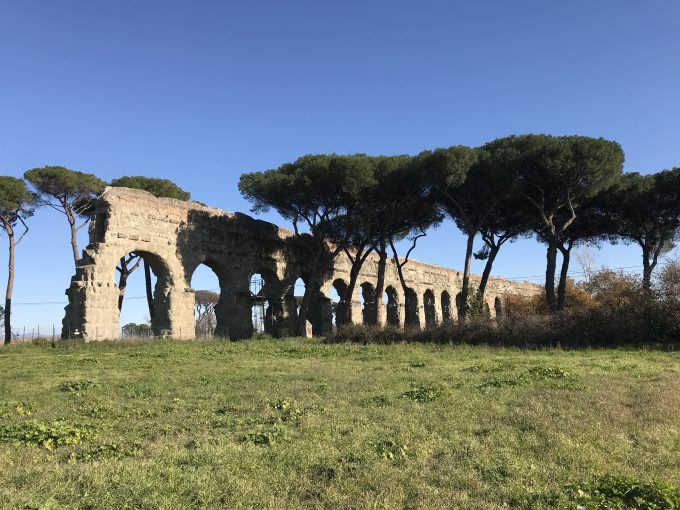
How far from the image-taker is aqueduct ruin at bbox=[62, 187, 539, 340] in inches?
651

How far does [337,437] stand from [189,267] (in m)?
16.5

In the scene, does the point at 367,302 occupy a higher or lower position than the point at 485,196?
lower

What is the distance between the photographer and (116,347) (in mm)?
15000

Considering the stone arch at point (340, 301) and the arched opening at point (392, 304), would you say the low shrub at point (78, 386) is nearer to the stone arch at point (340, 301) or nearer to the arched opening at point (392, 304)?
the stone arch at point (340, 301)

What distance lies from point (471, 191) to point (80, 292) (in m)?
15.0

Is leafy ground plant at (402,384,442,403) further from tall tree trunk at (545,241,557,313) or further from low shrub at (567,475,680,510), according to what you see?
tall tree trunk at (545,241,557,313)

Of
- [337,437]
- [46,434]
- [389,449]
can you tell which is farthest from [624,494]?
[46,434]

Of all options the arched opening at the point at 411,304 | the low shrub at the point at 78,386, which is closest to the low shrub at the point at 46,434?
the low shrub at the point at 78,386

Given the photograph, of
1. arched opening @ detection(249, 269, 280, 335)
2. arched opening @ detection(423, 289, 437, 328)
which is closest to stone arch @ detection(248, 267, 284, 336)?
arched opening @ detection(249, 269, 280, 335)

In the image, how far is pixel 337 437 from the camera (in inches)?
176

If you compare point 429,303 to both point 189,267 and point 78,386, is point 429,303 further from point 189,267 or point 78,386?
point 78,386

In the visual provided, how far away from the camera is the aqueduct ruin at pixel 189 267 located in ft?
54.2

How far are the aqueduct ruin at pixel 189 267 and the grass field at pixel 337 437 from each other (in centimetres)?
793

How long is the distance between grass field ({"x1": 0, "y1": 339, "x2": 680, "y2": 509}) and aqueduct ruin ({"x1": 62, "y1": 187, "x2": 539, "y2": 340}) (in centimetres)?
793
